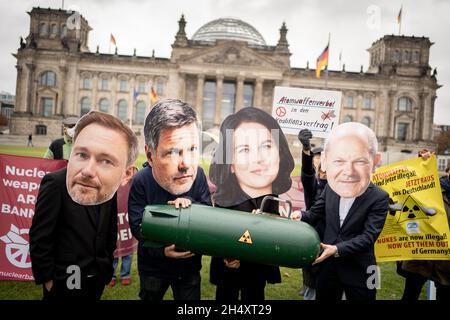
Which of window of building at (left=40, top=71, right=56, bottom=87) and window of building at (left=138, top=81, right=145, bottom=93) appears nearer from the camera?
window of building at (left=138, top=81, right=145, bottom=93)

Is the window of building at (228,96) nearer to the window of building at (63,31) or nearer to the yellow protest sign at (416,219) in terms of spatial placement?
the window of building at (63,31)

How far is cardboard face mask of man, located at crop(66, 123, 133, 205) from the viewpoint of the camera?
3934mm

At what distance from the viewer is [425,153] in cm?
505

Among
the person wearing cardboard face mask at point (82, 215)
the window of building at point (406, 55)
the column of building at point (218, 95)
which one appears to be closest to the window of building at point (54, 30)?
the column of building at point (218, 95)

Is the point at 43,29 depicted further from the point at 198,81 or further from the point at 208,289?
the point at 208,289

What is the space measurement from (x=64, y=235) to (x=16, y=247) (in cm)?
242

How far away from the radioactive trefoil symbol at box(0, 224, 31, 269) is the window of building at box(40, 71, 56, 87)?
60.9 meters

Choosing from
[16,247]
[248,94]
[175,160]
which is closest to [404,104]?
[248,94]

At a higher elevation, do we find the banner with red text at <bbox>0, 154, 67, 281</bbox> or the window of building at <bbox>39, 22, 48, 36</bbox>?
the window of building at <bbox>39, 22, 48, 36</bbox>

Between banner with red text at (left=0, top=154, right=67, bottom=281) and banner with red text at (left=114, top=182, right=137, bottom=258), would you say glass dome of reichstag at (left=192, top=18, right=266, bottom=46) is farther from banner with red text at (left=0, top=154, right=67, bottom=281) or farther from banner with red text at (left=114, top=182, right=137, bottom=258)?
banner with red text at (left=0, top=154, right=67, bottom=281)

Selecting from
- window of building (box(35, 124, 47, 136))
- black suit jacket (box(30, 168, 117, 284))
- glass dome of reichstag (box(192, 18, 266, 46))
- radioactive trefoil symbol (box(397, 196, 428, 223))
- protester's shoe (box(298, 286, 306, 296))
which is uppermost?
glass dome of reichstag (box(192, 18, 266, 46))

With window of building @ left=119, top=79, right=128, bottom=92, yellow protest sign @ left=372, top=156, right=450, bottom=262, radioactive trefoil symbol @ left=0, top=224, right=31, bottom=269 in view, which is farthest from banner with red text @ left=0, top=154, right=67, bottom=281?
window of building @ left=119, top=79, right=128, bottom=92

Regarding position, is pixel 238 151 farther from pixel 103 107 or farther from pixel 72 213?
pixel 103 107

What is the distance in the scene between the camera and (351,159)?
434 cm
